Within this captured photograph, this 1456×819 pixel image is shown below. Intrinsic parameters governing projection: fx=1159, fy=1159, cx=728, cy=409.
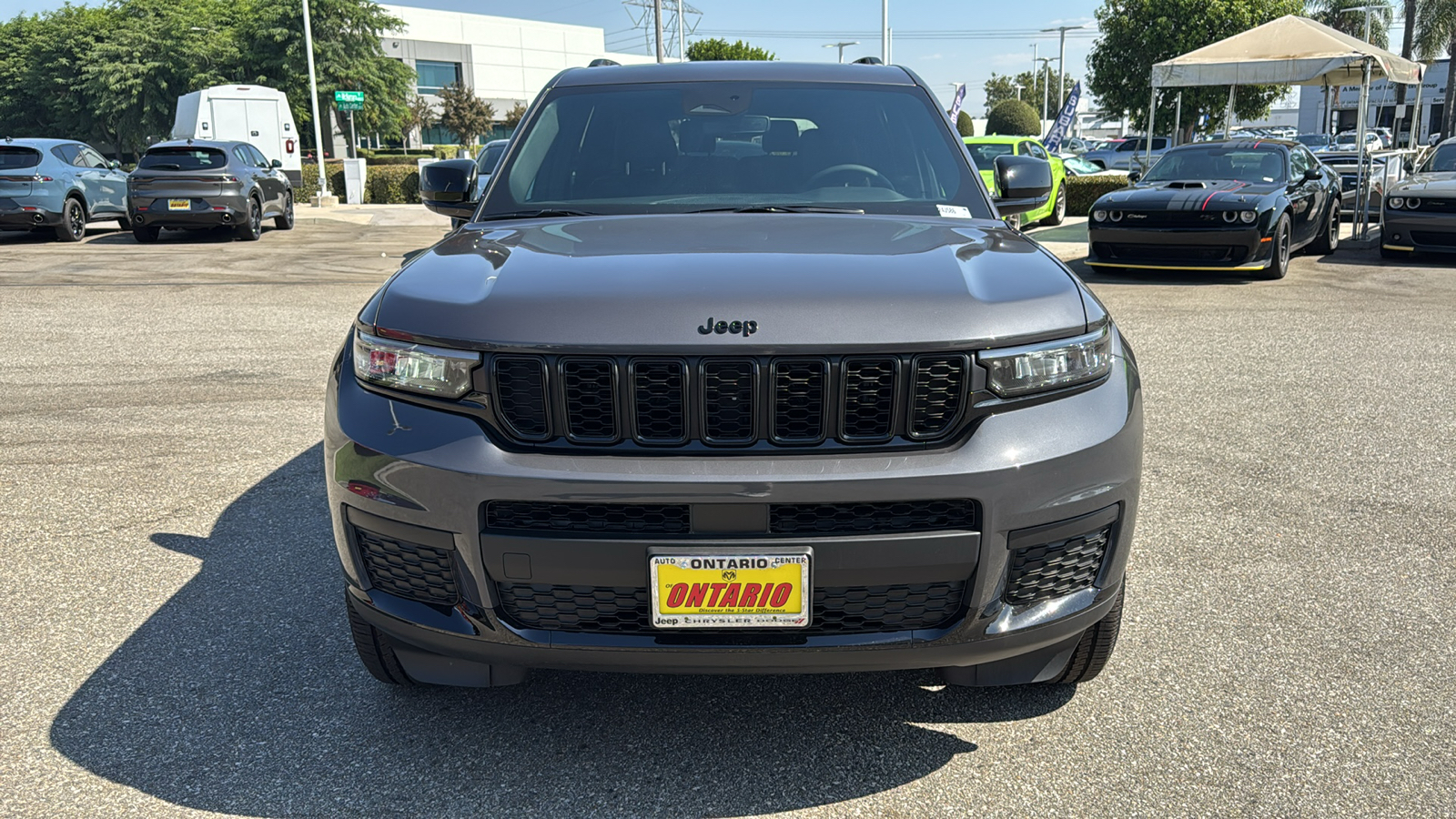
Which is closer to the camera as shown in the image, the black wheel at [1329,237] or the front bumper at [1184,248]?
the front bumper at [1184,248]

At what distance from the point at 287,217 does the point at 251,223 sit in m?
2.57

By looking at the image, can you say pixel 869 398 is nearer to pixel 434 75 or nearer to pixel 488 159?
pixel 488 159

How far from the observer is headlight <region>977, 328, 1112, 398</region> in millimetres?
2449

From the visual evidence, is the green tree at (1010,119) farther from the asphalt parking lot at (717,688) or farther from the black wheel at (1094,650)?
the black wheel at (1094,650)

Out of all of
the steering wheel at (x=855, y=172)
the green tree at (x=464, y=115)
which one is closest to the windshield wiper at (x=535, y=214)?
the steering wheel at (x=855, y=172)

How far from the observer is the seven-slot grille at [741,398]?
2.39m

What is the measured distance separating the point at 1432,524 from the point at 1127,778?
8.60 ft

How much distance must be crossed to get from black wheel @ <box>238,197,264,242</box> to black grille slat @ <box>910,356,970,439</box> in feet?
58.1

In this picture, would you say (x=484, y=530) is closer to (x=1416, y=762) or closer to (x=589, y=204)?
(x=589, y=204)

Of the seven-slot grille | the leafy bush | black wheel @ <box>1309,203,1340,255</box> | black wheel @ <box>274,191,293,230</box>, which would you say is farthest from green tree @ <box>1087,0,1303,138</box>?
the seven-slot grille

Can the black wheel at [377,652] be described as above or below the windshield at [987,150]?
below

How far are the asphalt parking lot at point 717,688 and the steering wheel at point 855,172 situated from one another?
1.54m

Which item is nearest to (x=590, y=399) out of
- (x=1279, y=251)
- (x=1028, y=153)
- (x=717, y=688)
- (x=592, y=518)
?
(x=592, y=518)

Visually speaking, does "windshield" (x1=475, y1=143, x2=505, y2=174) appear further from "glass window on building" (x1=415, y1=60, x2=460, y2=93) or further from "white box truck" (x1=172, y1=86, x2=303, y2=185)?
"glass window on building" (x1=415, y1=60, x2=460, y2=93)
